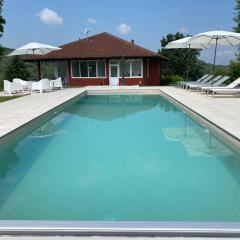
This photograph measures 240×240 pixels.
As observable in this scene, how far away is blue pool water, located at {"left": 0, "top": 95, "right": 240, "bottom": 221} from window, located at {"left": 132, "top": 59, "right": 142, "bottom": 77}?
1880cm

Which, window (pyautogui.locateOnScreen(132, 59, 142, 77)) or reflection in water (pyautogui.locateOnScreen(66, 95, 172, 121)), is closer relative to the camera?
reflection in water (pyautogui.locateOnScreen(66, 95, 172, 121))

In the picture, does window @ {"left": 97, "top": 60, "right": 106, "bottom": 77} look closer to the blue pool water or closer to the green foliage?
the green foliage

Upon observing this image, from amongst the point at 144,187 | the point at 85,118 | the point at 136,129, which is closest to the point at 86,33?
the point at 85,118

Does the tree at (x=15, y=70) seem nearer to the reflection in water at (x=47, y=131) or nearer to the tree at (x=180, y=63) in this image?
the tree at (x=180, y=63)

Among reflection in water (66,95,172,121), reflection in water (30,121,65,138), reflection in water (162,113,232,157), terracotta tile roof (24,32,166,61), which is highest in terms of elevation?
terracotta tile roof (24,32,166,61)

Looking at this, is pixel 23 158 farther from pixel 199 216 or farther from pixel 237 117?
pixel 237 117

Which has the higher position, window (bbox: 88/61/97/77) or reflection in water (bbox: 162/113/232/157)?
window (bbox: 88/61/97/77)

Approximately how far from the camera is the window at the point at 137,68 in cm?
2947

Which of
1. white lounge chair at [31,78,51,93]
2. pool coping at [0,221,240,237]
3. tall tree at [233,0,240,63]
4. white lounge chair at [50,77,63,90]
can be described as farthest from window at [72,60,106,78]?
pool coping at [0,221,240,237]

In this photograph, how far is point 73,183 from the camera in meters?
5.85

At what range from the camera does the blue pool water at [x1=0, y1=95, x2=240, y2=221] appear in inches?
184

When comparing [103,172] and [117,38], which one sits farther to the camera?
[117,38]

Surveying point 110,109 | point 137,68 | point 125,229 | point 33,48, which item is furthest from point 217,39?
point 125,229

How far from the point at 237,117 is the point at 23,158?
5.64 meters
